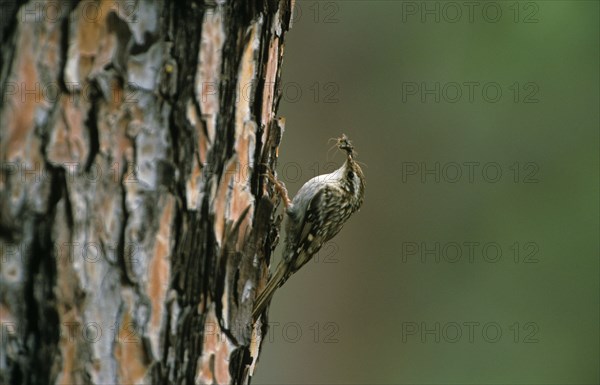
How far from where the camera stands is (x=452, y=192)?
6.44 m

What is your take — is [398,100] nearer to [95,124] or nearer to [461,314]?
[461,314]

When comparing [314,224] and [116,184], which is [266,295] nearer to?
[116,184]

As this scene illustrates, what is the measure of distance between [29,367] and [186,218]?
1.46ft

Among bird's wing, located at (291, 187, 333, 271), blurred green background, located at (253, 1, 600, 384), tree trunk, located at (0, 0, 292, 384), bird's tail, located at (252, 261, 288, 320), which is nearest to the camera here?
tree trunk, located at (0, 0, 292, 384)

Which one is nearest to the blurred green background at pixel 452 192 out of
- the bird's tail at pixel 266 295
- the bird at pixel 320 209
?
the bird at pixel 320 209

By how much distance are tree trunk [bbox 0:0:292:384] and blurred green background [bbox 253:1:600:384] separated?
3.91 meters

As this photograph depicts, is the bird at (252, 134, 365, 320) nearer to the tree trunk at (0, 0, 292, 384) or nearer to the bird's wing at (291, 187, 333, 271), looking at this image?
the bird's wing at (291, 187, 333, 271)

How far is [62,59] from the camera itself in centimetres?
162

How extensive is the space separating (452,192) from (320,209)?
3.30 metres

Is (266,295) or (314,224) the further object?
(314,224)

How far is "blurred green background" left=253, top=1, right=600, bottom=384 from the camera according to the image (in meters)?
6.01

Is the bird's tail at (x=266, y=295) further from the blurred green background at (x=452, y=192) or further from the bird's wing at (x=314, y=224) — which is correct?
the blurred green background at (x=452, y=192)

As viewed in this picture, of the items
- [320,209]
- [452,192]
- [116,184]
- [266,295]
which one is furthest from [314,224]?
[452,192]

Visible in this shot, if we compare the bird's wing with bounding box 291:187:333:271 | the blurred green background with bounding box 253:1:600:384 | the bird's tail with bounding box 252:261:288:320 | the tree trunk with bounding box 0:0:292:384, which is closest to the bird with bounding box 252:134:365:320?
the bird's wing with bounding box 291:187:333:271
